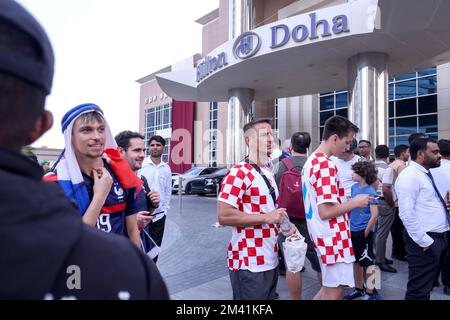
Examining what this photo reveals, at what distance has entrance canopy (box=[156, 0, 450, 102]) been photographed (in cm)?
895

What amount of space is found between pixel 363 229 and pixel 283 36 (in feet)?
28.2

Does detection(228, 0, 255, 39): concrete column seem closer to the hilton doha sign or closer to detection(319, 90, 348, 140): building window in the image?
the hilton doha sign

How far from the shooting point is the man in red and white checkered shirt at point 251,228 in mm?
2414

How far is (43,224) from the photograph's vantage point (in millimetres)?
609

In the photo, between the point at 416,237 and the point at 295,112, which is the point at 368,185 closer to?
the point at 416,237

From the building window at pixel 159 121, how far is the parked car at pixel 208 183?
735 inches

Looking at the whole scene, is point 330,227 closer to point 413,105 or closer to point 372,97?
point 372,97

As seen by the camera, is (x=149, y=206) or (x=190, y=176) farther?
(x=190, y=176)

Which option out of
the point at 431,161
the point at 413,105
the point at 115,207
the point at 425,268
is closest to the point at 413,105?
the point at 413,105

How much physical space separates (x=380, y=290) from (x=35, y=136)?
14.4 feet

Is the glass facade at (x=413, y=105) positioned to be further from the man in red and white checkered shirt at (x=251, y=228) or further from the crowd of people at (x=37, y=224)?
the crowd of people at (x=37, y=224)

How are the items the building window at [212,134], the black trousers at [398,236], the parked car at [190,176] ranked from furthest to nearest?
the building window at [212,134] < the parked car at [190,176] < the black trousers at [398,236]

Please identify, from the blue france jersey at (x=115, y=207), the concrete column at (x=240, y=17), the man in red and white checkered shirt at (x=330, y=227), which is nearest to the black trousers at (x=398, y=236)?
the man in red and white checkered shirt at (x=330, y=227)

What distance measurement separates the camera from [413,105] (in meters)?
16.3
